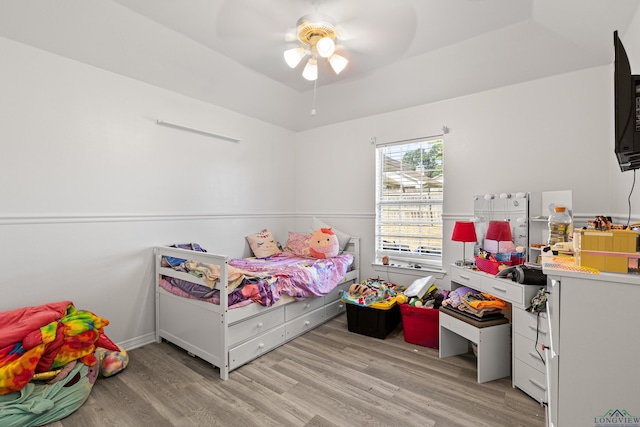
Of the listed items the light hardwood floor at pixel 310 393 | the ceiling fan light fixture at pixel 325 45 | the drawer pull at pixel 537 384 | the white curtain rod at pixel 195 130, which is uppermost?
the ceiling fan light fixture at pixel 325 45

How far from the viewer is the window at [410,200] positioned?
3.20 m

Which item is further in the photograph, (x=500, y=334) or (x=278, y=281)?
(x=278, y=281)

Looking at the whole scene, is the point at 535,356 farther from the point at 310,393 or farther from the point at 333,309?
the point at 333,309

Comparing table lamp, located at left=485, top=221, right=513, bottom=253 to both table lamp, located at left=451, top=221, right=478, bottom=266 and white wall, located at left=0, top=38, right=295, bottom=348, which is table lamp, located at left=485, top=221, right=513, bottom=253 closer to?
table lamp, located at left=451, top=221, right=478, bottom=266

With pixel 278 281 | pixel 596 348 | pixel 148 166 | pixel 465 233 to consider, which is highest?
pixel 148 166

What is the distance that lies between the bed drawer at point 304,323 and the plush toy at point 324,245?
2.09 ft

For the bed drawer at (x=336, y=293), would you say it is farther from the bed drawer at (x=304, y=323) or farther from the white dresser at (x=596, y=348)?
the white dresser at (x=596, y=348)

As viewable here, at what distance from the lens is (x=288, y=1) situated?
2.02 metres

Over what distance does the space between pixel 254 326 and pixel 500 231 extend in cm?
219

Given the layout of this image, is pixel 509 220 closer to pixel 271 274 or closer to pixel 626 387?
pixel 626 387

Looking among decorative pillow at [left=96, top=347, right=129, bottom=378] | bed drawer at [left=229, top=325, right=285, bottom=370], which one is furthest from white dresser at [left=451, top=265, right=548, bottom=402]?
decorative pillow at [left=96, top=347, right=129, bottom=378]

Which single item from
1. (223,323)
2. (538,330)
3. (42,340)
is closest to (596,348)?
(538,330)

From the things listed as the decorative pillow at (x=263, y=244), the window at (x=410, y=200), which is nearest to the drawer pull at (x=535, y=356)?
the window at (x=410, y=200)

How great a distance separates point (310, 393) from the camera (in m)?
1.92
